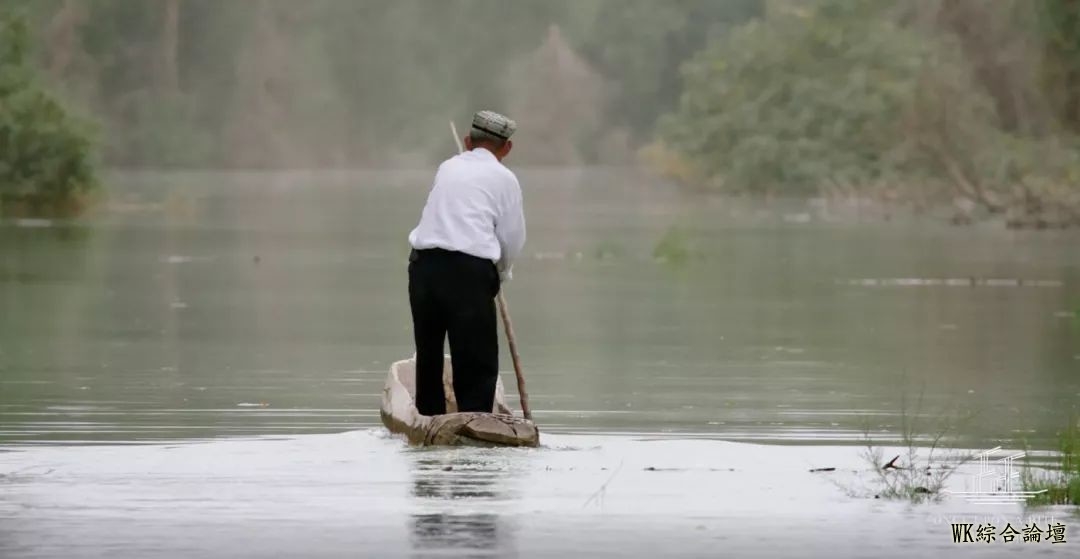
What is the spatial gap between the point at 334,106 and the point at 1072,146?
9058 cm

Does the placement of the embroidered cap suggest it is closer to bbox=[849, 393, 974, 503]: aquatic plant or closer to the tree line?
bbox=[849, 393, 974, 503]: aquatic plant

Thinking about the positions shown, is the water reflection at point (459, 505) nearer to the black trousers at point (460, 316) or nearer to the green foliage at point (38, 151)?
the black trousers at point (460, 316)

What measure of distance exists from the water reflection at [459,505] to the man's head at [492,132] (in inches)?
59.2

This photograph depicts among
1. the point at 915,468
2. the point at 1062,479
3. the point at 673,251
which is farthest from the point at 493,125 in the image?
the point at 673,251

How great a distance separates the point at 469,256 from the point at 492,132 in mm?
587

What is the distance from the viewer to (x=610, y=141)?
5157 inches

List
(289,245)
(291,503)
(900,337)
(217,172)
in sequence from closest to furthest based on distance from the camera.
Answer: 1. (291,503)
2. (900,337)
3. (289,245)
4. (217,172)

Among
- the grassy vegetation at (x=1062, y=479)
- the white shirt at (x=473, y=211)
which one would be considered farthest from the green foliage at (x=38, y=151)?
the grassy vegetation at (x=1062, y=479)

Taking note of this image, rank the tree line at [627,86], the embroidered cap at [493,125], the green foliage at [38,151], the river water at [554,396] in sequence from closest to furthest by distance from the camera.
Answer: the river water at [554,396] → the embroidered cap at [493,125] → the green foliage at [38,151] → the tree line at [627,86]

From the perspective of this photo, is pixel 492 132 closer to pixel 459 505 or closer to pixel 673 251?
pixel 459 505

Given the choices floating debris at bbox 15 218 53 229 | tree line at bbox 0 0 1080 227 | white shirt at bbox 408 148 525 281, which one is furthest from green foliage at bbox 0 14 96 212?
white shirt at bbox 408 148 525 281

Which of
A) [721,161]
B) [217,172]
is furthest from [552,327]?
[217,172]

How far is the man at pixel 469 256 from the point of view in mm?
12062

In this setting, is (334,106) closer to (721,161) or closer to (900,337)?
(721,161)
